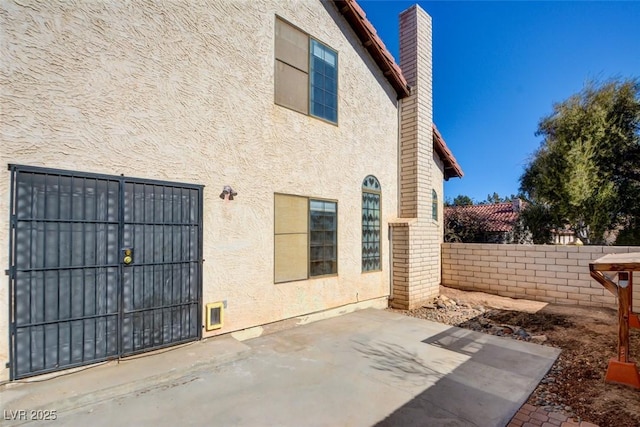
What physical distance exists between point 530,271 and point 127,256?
1128 cm

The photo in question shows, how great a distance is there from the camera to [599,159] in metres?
15.7

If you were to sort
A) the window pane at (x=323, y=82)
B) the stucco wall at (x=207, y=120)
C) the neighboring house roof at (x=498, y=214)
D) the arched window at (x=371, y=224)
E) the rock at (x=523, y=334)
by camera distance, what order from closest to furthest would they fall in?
the stucco wall at (x=207, y=120)
the rock at (x=523, y=334)
the window pane at (x=323, y=82)
the arched window at (x=371, y=224)
the neighboring house roof at (x=498, y=214)

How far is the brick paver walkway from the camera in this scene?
3635mm

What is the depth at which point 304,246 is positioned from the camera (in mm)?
7258

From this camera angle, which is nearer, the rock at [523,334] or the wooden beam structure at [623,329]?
the wooden beam structure at [623,329]

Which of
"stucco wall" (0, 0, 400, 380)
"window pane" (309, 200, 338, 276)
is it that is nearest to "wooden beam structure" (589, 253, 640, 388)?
"window pane" (309, 200, 338, 276)

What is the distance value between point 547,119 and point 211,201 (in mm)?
20379

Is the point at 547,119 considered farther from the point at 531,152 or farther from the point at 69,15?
the point at 69,15

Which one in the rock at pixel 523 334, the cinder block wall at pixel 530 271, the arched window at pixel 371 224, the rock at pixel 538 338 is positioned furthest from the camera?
the cinder block wall at pixel 530 271

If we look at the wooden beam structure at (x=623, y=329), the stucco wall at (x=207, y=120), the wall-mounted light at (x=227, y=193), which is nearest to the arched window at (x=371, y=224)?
the stucco wall at (x=207, y=120)

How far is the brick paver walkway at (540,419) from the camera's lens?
11.9 ft

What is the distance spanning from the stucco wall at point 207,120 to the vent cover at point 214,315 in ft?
0.54

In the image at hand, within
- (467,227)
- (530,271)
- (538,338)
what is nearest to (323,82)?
(538,338)

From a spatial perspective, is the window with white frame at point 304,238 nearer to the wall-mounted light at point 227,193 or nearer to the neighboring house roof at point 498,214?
the wall-mounted light at point 227,193
